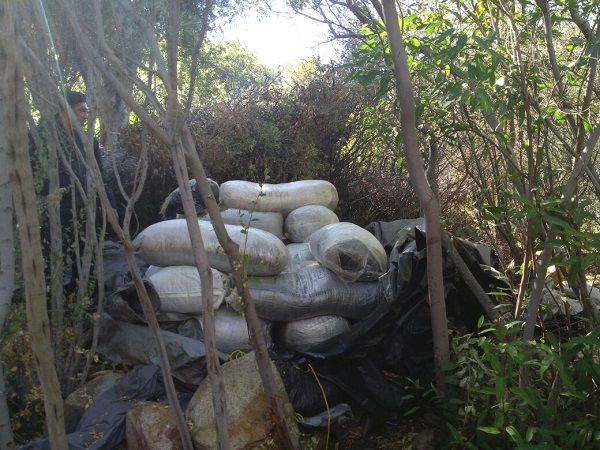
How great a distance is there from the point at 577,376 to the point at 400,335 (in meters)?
1.02

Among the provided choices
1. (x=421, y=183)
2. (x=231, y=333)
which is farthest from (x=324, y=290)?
(x=421, y=183)

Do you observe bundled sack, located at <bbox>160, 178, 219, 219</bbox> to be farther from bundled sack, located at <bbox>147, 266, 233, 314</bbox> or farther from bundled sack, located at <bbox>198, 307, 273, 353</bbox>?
bundled sack, located at <bbox>198, 307, 273, 353</bbox>

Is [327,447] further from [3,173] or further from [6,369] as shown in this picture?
[3,173]

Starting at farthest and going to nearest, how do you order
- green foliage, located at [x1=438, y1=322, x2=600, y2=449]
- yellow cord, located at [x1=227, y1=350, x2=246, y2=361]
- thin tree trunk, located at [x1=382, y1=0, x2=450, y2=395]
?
yellow cord, located at [x1=227, y1=350, x2=246, y2=361] → thin tree trunk, located at [x1=382, y1=0, x2=450, y2=395] → green foliage, located at [x1=438, y1=322, x2=600, y2=449]

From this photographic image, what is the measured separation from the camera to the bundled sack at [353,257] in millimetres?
3932

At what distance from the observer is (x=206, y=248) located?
3916mm

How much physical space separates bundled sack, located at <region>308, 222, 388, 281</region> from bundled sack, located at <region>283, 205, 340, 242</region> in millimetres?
936

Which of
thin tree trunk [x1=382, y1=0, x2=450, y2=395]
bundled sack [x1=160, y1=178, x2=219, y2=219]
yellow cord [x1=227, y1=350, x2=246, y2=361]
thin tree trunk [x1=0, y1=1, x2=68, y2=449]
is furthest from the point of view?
bundled sack [x1=160, y1=178, x2=219, y2=219]

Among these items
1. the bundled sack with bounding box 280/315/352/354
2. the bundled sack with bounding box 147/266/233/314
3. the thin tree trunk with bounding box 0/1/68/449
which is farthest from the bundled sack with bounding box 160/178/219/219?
the thin tree trunk with bounding box 0/1/68/449

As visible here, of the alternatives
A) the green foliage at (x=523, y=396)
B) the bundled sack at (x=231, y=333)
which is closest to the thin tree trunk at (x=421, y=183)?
the green foliage at (x=523, y=396)

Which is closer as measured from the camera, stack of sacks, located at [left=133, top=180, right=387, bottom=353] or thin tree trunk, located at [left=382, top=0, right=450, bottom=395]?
thin tree trunk, located at [left=382, top=0, right=450, bottom=395]

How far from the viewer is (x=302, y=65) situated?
8.02 metres

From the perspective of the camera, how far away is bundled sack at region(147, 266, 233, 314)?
375 cm

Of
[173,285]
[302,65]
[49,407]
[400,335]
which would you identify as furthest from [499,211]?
[302,65]
